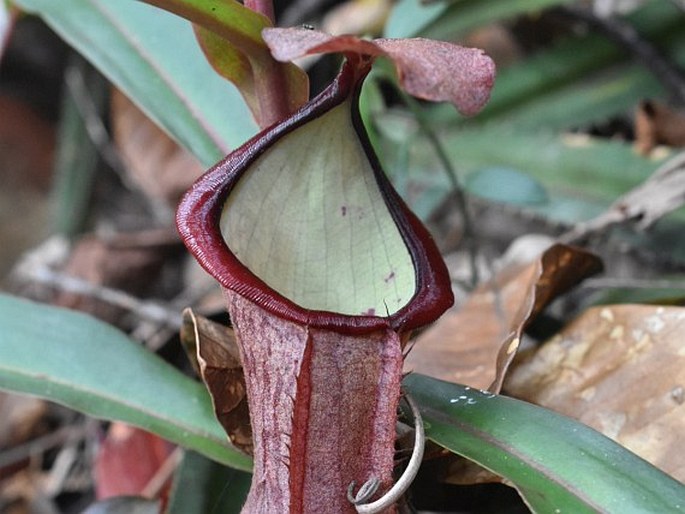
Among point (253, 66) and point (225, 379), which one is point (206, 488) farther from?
point (253, 66)

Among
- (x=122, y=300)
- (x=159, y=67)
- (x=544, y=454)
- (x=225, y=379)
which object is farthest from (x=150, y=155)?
(x=544, y=454)

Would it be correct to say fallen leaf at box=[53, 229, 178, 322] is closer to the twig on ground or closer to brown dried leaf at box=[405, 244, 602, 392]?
the twig on ground

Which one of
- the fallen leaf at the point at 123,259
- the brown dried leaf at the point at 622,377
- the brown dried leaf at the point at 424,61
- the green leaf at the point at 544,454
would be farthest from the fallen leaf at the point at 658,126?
the fallen leaf at the point at 123,259

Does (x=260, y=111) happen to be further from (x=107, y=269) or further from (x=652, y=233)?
(x=107, y=269)

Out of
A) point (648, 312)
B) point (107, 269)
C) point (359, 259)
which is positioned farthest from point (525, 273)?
point (107, 269)

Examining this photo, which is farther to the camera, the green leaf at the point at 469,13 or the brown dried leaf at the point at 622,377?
the green leaf at the point at 469,13

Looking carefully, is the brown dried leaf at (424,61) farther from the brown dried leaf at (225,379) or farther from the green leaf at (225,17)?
the brown dried leaf at (225,379)
